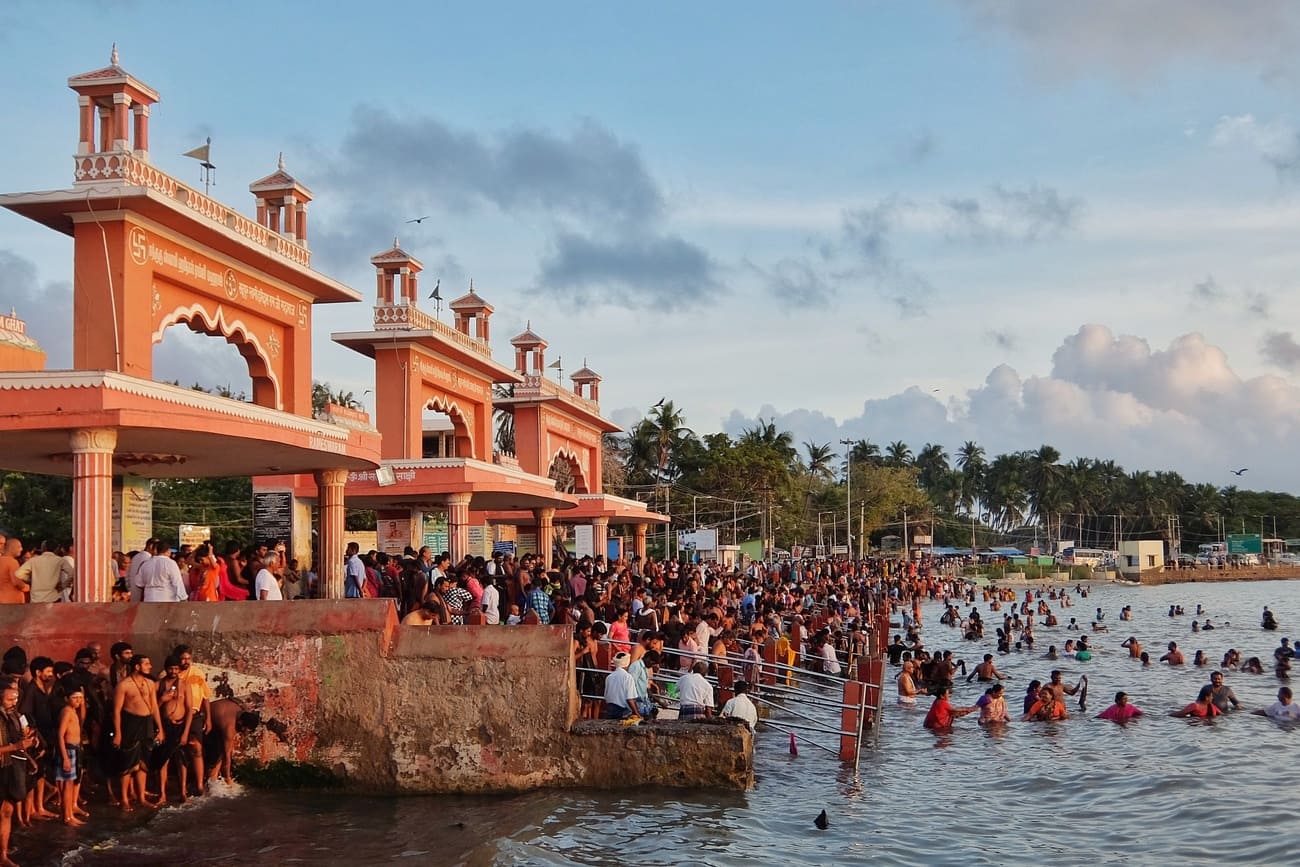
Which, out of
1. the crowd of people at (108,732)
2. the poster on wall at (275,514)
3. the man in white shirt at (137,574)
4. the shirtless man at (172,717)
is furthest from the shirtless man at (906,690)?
the shirtless man at (172,717)

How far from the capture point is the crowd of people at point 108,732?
10.7 metres

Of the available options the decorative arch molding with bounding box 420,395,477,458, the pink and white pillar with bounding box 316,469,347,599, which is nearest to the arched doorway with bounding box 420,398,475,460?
the decorative arch molding with bounding box 420,395,477,458

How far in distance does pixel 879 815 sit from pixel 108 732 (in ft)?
26.3

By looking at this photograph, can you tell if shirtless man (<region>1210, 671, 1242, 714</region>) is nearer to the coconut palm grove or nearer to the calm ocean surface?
the calm ocean surface

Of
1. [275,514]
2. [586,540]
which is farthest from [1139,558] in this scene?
[275,514]

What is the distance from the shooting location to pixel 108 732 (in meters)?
11.7

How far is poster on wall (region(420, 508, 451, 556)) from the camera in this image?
28458 mm

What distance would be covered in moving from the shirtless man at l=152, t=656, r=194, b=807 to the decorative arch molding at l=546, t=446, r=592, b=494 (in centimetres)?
2455

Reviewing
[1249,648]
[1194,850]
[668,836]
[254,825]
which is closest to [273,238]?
[254,825]

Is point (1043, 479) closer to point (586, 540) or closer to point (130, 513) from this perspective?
point (586, 540)

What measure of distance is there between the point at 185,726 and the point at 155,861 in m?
1.95

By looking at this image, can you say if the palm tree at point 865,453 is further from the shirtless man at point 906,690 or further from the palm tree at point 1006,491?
the shirtless man at point 906,690

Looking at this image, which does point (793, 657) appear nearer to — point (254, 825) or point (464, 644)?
point (464, 644)

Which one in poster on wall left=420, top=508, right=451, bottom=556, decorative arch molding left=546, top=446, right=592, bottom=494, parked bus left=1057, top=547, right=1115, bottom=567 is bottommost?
parked bus left=1057, top=547, right=1115, bottom=567
